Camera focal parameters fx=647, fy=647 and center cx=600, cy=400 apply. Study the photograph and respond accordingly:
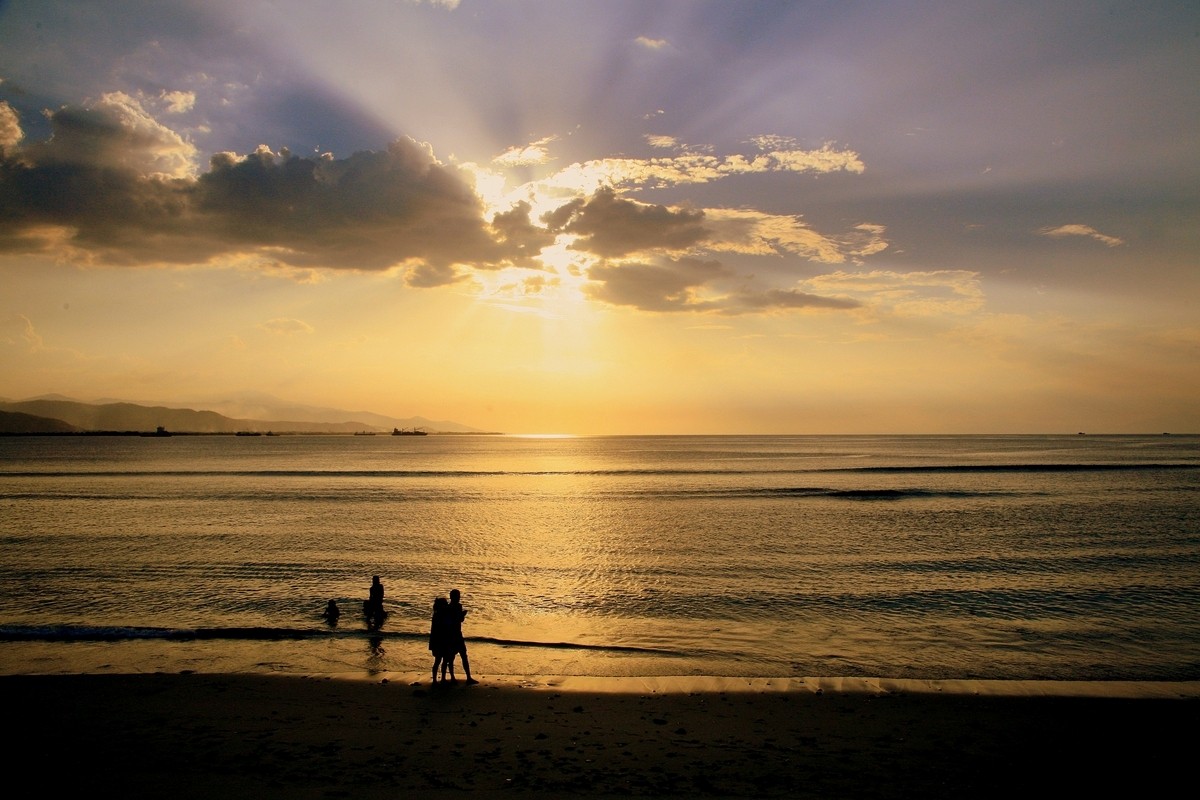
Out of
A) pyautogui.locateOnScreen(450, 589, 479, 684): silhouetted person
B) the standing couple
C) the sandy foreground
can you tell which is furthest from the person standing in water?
pyautogui.locateOnScreen(450, 589, 479, 684): silhouetted person

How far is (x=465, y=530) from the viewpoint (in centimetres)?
4969

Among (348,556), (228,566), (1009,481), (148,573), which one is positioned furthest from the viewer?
(1009,481)

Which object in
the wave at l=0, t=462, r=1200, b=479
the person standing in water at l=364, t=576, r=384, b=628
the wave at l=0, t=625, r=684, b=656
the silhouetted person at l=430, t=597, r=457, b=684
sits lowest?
the wave at l=0, t=462, r=1200, b=479

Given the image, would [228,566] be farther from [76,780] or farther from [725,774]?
[725,774]

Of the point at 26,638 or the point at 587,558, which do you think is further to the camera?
the point at 587,558

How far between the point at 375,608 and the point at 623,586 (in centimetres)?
1187

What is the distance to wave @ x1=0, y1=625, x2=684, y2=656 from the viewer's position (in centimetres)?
2138

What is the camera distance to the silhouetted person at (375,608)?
23.4 m

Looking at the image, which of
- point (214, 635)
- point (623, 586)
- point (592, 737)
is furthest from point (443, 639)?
point (623, 586)

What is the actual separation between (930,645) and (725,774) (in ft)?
41.5

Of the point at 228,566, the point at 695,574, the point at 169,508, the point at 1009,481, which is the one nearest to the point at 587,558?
the point at 695,574

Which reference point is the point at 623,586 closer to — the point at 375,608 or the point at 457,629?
the point at 375,608

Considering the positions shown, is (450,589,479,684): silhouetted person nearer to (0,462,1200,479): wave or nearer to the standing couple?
the standing couple

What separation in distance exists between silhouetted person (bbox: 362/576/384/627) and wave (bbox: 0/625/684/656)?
0.71 meters
